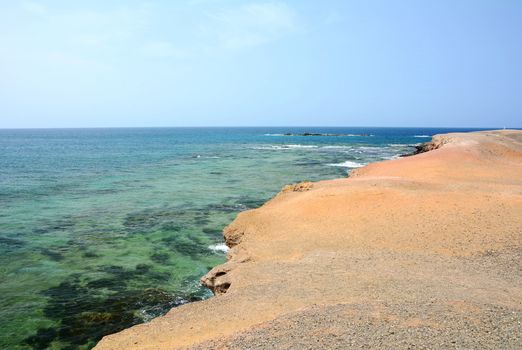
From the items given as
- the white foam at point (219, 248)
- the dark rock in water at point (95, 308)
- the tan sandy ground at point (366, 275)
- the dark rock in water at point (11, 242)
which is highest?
the tan sandy ground at point (366, 275)

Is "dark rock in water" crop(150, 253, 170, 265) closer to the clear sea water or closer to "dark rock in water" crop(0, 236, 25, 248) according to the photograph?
the clear sea water

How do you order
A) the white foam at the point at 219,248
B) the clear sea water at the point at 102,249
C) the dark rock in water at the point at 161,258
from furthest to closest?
the white foam at the point at 219,248 < the dark rock in water at the point at 161,258 < the clear sea water at the point at 102,249

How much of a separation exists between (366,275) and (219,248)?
8.51 m

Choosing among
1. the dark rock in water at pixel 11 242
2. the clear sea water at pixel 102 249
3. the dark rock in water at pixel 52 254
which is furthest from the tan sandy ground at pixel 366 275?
the dark rock in water at pixel 11 242

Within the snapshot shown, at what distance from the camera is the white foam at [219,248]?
17250mm

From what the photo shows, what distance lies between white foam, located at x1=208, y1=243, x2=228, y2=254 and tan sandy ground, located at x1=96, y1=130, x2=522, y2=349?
69cm

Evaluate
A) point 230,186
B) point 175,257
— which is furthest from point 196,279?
point 230,186

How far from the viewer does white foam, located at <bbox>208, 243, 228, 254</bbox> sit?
17250 millimetres

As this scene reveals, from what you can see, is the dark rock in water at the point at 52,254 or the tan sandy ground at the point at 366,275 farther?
the dark rock in water at the point at 52,254

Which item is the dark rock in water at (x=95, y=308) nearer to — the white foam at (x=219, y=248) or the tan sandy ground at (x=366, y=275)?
the tan sandy ground at (x=366, y=275)

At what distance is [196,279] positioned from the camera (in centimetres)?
1425

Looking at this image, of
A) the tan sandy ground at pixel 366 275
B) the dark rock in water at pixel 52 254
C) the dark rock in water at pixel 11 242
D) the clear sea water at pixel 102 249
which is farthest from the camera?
the dark rock in water at pixel 11 242

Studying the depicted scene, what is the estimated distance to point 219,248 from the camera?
17641mm

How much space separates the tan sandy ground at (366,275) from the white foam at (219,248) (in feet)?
2.26
